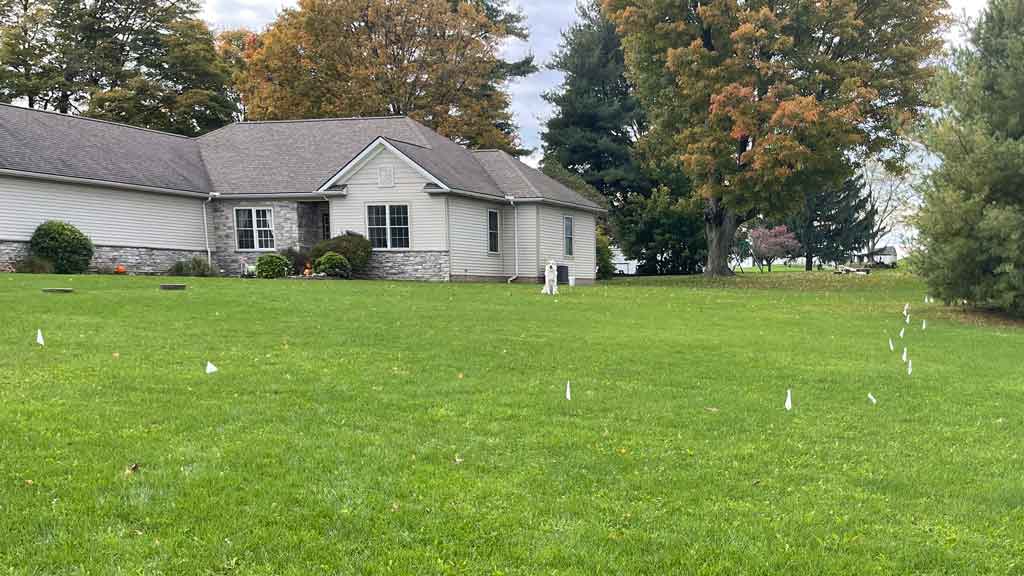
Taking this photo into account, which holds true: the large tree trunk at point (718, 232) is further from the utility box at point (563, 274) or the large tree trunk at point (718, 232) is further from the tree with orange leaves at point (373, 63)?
the tree with orange leaves at point (373, 63)

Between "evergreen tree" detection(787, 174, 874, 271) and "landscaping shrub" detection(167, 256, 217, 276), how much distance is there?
159ft

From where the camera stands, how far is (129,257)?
23891mm

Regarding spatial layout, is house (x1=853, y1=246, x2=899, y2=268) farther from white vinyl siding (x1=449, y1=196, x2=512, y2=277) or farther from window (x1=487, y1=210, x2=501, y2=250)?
white vinyl siding (x1=449, y1=196, x2=512, y2=277)

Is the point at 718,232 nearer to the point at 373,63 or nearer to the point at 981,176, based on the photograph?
the point at 981,176

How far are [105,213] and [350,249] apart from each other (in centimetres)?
776

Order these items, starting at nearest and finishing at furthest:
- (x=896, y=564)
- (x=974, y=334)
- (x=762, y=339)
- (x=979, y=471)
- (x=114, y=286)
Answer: (x=896, y=564) → (x=979, y=471) → (x=762, y=339) → (x=974, y=334) → (x=114, y=286)

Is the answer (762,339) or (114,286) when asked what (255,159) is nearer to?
(114,286)

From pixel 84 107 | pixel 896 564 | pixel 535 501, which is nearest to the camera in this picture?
pixel 896 564

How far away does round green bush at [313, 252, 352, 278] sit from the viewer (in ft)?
78.9

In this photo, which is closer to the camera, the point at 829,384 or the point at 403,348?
the point at 829,384

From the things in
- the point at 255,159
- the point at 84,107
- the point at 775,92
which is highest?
the point at 84,107

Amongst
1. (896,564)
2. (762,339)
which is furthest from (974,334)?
(896,564)

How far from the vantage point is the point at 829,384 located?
8.27 meters

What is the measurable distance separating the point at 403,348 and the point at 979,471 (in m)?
6.78
